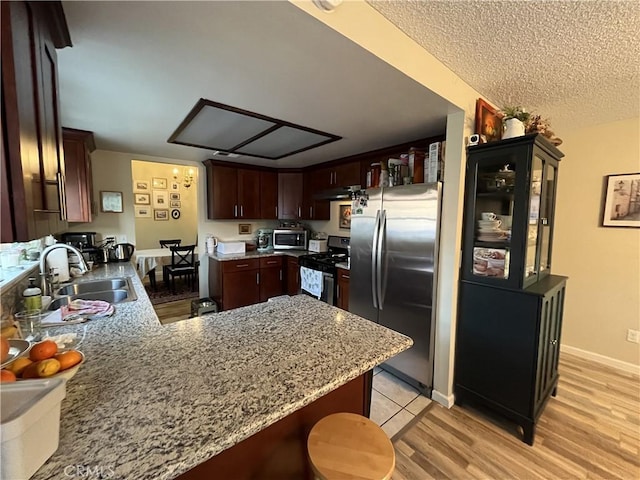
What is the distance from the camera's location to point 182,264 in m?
5.02

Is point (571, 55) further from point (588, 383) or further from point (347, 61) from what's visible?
point (588, 383)

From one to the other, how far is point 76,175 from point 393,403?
3326 mm

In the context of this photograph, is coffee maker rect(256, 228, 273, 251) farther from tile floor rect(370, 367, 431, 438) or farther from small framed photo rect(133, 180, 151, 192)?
small framed photo rect(133, 180, 151, 192)

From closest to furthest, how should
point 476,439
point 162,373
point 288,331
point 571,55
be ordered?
point 162,373 → point 288,331 → point 571,55 → point 476,439

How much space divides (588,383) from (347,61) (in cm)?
329

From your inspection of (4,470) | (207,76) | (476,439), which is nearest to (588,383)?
(476,439)

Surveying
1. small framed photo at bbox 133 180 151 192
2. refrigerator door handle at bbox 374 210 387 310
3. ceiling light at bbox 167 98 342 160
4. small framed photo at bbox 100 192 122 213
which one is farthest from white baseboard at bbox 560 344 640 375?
small framed photo at bbox 133 180 151 192

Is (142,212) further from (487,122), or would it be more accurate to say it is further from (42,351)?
(487,122)

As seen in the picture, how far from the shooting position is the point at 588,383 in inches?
94.4

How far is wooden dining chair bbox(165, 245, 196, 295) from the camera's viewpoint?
15.9ft

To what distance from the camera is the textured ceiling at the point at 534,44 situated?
119 centimetres

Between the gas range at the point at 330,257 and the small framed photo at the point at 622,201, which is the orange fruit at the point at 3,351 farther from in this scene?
Result: the small framed photo at the point at 622,201

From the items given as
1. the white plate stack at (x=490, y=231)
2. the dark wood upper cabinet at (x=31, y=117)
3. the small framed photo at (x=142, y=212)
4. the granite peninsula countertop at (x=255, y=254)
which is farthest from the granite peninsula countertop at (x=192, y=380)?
the small framed photo at (x=142, y=212)

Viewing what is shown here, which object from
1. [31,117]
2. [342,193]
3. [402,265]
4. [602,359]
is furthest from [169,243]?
[602,359]
